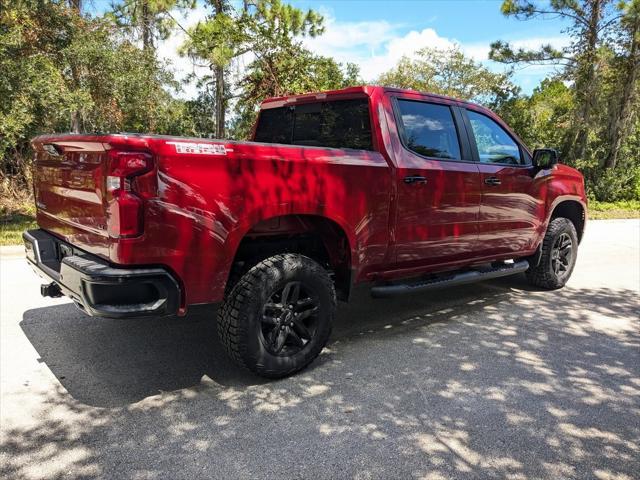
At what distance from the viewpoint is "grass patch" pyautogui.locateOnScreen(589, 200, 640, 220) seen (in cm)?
1488

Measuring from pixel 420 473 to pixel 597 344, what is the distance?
2.59 m

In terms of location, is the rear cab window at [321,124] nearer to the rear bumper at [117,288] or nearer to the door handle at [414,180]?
the door handle at [414,180]

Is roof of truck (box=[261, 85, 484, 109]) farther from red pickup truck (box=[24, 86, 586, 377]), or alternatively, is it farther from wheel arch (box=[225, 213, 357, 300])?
wheel arch (box=[225, 213, 357, 300])

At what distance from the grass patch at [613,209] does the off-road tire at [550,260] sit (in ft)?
A: 31.4

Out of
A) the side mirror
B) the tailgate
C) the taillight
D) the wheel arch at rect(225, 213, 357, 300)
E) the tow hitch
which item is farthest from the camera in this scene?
the side mirror

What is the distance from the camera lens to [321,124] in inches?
171

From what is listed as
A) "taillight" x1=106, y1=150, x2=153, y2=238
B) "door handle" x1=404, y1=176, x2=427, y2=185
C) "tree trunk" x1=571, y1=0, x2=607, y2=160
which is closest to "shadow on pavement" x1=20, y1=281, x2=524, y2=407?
"taillight" x1=106, y1=150, x2=153, y2=238

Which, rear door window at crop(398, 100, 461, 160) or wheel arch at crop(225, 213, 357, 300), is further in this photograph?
rear door window at crop(398, 100, 461, 160)

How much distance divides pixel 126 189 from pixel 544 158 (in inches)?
161

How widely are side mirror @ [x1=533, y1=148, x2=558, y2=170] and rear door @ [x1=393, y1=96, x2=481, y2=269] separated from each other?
38.2 inches

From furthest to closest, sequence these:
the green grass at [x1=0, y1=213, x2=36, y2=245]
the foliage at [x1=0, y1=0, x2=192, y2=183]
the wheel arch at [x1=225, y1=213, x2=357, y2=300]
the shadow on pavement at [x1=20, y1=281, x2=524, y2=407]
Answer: the foliage at [x1=0, y1=0, x2=192, y2=183]
the green grass at [x1=0, y1=213, x2=36, y2=245]
the wheel arch at [x1=225, y1=213, x2=357, y2=300]
the shadow on pavement at [x1=20, y1=281, x2=524, y2=407]

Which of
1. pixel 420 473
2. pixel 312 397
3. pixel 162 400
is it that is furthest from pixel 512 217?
pixel 162 400

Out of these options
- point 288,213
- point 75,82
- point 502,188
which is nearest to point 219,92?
point 75,82

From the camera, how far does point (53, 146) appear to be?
11.0 ft
